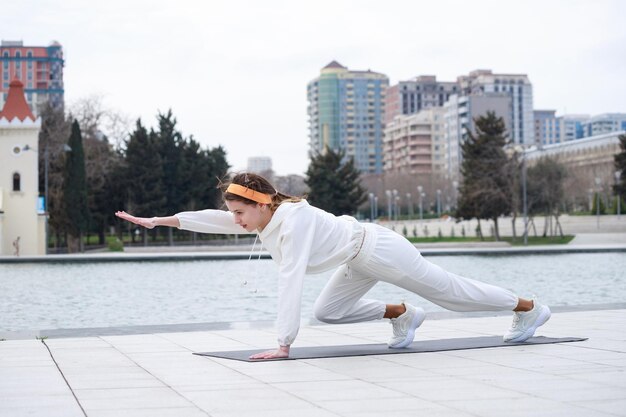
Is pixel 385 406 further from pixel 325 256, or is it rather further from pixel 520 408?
pixel 325 256

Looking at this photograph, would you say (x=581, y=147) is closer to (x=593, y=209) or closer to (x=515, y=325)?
(x=593, y=209)

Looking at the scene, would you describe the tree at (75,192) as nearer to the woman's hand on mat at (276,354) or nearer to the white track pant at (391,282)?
the white track pant at (391,282)

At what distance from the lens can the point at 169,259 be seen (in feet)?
121

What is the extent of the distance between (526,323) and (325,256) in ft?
5.61

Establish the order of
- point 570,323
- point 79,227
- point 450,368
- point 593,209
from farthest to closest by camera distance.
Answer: point 593,209, point 79,227, point 570,323, point 450,368

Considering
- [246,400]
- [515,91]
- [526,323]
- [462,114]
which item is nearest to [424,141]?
[462,114]

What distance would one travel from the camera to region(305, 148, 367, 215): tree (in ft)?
216

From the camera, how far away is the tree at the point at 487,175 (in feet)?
184

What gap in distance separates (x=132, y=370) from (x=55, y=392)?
97 centimetres

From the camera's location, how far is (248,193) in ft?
21.5

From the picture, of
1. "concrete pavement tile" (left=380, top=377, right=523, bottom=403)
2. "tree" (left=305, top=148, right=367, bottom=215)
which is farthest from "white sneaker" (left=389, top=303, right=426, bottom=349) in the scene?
"tree" (left=305, top=148, right=367, bottom=215)

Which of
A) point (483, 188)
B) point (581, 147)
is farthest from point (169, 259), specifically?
point (581, 147)

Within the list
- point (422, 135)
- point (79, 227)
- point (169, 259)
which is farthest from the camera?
point (422, 135)

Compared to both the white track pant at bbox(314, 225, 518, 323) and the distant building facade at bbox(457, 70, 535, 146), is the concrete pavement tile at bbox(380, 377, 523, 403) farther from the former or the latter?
the distant building facade at bbox(457, 70, 535, 146)
